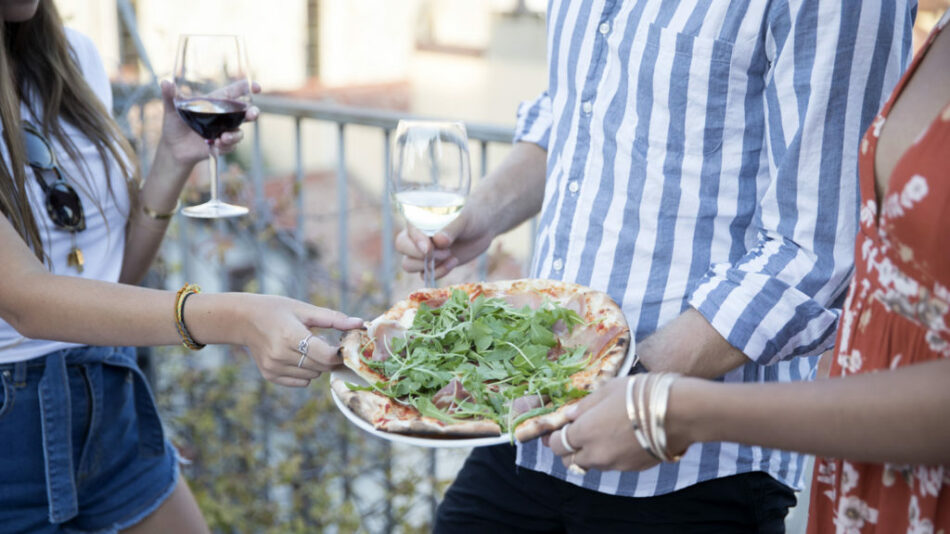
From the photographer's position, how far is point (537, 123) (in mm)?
1990

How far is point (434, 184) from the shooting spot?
1.64m

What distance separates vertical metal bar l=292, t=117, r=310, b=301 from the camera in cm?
339

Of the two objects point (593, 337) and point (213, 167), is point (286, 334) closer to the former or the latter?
point (593, 337)

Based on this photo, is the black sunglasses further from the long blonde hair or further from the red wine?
the red wine

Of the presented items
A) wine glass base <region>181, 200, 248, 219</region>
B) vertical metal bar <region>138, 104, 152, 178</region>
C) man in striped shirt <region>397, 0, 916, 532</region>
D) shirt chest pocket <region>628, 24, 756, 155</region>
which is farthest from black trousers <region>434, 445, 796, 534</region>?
vertical metal bar <region>138, 104, 152, 178</region>

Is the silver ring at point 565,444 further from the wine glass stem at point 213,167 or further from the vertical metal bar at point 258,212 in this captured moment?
the vertical metal bar at point 258,212

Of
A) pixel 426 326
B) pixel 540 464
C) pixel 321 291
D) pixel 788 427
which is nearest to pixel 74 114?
pixel 426 326

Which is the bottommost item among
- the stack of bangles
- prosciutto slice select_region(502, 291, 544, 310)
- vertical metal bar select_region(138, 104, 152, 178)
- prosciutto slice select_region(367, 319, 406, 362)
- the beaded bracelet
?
vertical metal bar select_region(138, 104, 152, 178)

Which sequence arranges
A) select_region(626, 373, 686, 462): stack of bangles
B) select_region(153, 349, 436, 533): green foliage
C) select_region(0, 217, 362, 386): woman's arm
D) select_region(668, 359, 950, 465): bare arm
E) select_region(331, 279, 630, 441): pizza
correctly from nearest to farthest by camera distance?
select_region(668, 359, 950, 465): bare arm
select_region(626, 373, 686, 462): stack of bangles
select_region(331, 279, 630, 441): pizza
select_region(0, 217, 362, 386): woman's arm
select_region(153, 349, 436, 533): green foliage

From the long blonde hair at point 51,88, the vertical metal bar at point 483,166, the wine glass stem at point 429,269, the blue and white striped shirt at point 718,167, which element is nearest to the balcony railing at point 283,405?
the vertical metal bar at point 483,166

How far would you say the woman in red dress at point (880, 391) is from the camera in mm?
999

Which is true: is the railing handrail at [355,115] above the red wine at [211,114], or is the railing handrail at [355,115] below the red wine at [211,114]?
below

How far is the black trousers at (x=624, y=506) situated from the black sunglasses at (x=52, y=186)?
40.9 inches

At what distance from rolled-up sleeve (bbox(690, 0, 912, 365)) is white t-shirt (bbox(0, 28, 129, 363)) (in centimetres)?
134
